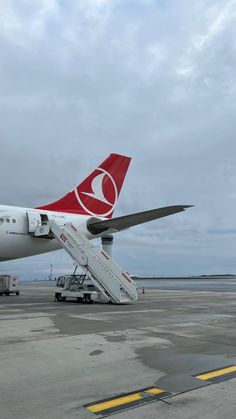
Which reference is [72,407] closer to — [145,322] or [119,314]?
[145,322]

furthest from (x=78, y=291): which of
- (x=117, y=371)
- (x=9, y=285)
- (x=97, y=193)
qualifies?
(x=117, y=371)

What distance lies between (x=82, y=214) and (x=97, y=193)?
184 centimetres

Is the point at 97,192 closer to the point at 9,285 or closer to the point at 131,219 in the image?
the point at 131,219

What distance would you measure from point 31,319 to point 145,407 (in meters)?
9.26

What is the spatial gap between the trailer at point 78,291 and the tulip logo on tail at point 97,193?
5.25m

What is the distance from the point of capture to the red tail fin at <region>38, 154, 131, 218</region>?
27.4m

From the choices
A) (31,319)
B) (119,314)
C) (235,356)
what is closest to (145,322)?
(119,314)

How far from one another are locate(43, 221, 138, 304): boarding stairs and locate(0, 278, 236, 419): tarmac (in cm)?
851

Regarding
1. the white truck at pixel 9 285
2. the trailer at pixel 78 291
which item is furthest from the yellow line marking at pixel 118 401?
the white truck at pixel 9 285

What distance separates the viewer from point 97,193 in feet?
91.8

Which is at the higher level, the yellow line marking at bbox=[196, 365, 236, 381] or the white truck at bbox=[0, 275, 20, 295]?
the white truck at bbox=[0, 275, 20, 295]

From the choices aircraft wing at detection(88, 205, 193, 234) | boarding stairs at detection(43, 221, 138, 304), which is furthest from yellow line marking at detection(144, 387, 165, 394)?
boarding stairs at detection(43, 221, 138, 304)

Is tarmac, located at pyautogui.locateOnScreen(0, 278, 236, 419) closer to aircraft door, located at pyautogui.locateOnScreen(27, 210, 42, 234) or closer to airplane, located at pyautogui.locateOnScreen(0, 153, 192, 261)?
airplane, located at pyautogui.locateOnScreen(0, 153, 192, 261)

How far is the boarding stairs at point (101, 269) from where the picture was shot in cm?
2105
